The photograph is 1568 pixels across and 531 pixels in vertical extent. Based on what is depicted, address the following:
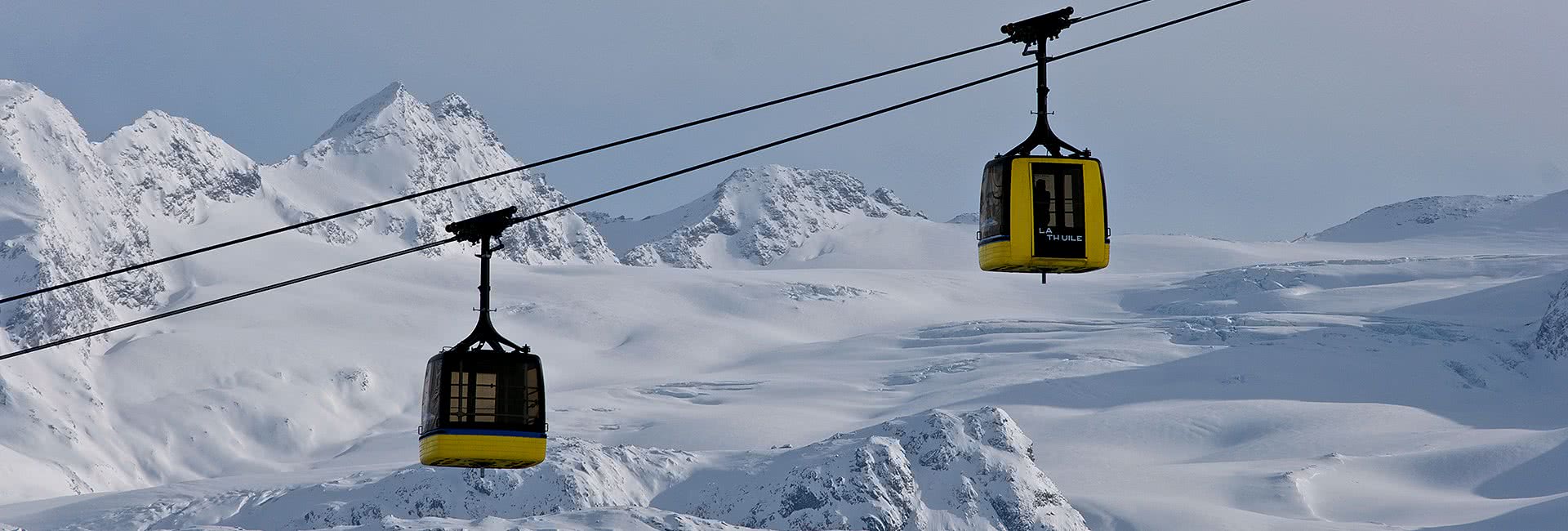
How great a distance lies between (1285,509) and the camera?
7662 inches

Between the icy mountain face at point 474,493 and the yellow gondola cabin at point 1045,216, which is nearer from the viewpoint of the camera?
the yellow gondola cabin at point 1045,216

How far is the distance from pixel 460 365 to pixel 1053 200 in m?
6.01

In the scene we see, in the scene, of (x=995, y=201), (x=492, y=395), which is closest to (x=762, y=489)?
(x=492, y=395)

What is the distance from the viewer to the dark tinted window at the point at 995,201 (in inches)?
808

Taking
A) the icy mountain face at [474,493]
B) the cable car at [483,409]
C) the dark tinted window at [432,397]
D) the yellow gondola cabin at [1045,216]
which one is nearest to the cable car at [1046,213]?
the yellow gondola cabin at [1045,216]

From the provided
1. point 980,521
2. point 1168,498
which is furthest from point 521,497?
point 1168,498

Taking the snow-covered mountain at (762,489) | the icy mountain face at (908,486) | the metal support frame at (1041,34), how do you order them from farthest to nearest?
the snow-covered mountain at (762,489)
the icy mountain face at (908,486)
the metal support frame at (1041,34)

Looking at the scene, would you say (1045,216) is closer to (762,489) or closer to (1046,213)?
(1046,213)

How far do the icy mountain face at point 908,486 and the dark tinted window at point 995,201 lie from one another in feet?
441

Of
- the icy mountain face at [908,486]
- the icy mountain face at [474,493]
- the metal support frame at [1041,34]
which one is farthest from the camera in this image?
the icy mountain face at [474,493]

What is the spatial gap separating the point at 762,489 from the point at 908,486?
10.9 metres

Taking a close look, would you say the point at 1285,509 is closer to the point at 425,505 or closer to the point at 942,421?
the point at 942,421

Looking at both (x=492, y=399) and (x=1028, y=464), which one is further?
(x=1028, y=464)

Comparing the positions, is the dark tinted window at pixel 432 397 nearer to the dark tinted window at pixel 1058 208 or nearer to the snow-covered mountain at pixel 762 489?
the dark tinted window at pixel 1058 208
